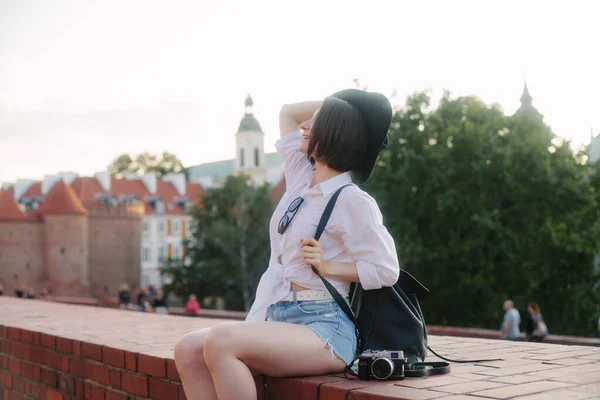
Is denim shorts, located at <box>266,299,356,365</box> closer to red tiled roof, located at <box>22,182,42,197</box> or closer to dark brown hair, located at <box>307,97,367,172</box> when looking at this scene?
dark brown hair, located at <box>307,97,367,172</box>

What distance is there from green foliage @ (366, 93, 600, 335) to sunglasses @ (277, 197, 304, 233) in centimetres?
2134

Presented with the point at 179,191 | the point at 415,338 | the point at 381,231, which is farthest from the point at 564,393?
the point at 179,191

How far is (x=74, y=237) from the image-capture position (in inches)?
2327

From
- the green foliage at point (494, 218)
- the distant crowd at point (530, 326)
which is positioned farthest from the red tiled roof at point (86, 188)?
the distant crowd at point (530, 326)

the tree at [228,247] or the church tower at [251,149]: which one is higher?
the church tower at [251,149]

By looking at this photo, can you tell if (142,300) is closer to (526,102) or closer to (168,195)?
(526,102)

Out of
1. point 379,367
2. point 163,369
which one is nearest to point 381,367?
point 379,367

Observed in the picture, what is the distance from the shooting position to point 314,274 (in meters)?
2.96

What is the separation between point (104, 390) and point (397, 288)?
1.84 metres

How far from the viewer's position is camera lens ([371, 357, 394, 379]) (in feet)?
9.02

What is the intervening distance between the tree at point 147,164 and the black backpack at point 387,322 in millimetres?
79349

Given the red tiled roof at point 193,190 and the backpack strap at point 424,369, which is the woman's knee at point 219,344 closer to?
the backpack strap at point 424,369

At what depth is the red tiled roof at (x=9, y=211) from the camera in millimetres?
57812

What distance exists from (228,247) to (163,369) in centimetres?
4393
